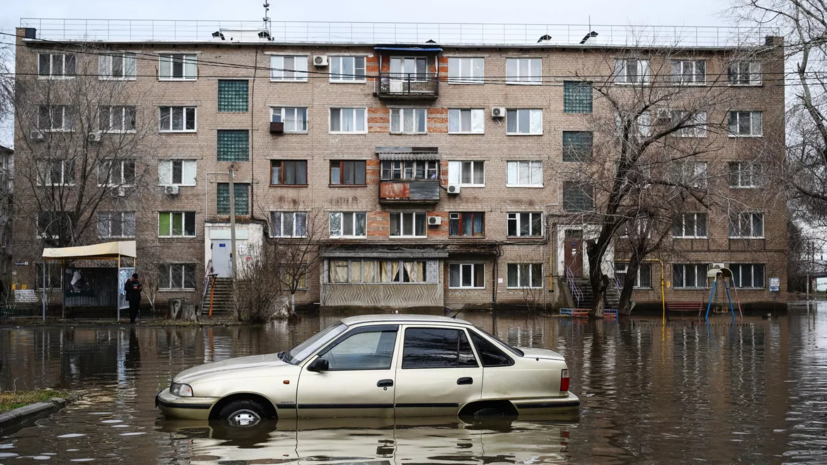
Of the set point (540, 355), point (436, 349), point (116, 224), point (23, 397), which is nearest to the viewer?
point (436, 349)

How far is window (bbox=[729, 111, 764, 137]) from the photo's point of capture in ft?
159

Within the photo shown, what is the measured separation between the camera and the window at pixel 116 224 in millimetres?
46094

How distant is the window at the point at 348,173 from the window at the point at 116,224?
36.7ft

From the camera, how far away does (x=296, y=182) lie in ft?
156

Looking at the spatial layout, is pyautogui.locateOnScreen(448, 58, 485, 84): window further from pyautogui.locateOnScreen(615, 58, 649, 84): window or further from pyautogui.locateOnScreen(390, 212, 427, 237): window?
pyautogui.locateOnScreen(390, 212, 427, 237): window

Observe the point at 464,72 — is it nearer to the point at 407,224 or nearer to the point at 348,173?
the point at 348,173

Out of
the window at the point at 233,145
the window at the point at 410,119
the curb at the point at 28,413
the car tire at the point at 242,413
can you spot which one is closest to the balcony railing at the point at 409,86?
the window at the point at 410,119

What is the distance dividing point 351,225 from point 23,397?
36420 millimetres

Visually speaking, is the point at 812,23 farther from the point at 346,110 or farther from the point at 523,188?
the point at 346,110

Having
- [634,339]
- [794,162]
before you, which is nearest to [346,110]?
[794,162]

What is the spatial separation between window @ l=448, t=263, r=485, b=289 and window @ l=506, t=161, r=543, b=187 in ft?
16.6

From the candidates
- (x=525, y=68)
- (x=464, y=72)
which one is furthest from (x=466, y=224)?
(x=525, y=68)

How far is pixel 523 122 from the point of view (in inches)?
1896

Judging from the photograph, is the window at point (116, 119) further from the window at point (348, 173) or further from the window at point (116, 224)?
the window at point (348, 173)
